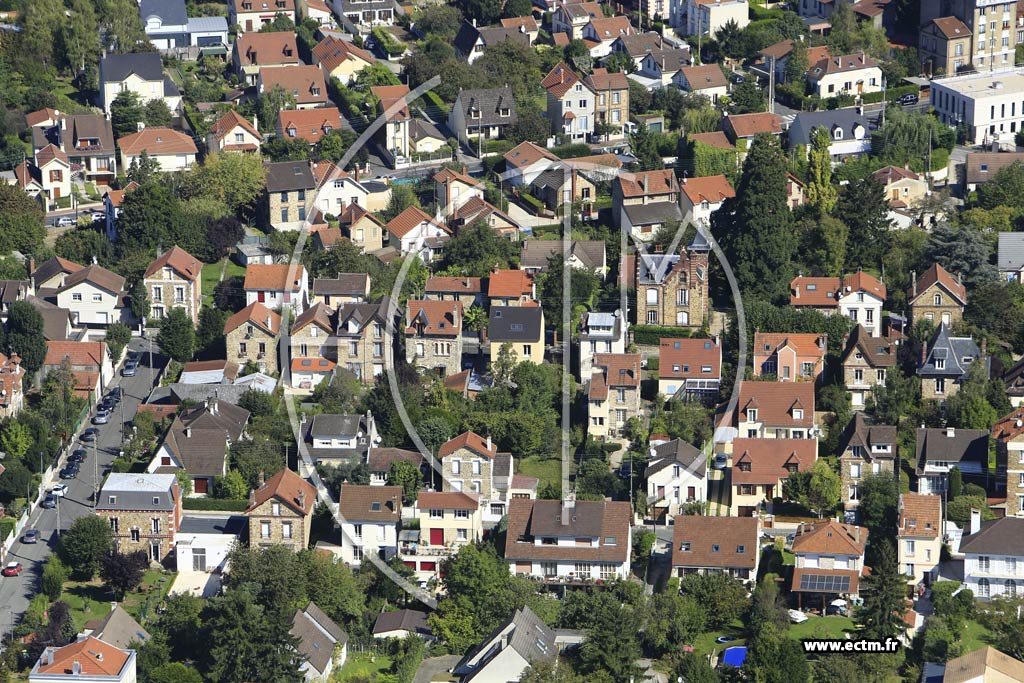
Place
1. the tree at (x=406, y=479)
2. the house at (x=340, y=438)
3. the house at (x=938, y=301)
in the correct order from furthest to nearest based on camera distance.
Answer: the house at (x=938, y=301)
the house at (x=340, y=438)
the tree at (x=406, y=479)

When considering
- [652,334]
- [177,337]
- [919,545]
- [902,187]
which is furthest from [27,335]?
[902,187]

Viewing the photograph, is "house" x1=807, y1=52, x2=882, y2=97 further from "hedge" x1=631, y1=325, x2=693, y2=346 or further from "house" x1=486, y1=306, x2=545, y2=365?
"house" x1=486, y1=306, x2=545, y2=365

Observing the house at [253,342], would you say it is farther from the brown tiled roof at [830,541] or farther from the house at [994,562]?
the house at [994,562]

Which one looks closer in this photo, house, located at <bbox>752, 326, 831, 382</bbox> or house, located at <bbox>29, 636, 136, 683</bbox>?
house, located at <bbox>29, 636, 136, 683</bbox>

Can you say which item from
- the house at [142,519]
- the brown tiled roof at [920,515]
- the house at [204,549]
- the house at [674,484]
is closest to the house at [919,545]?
the brown tiled roof at [920,515]

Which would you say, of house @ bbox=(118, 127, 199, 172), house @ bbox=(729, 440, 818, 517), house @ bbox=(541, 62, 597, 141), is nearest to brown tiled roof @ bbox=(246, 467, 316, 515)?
house @ bbox=(729, 440, 818, 517)

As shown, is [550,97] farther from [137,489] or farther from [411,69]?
[137,489]
